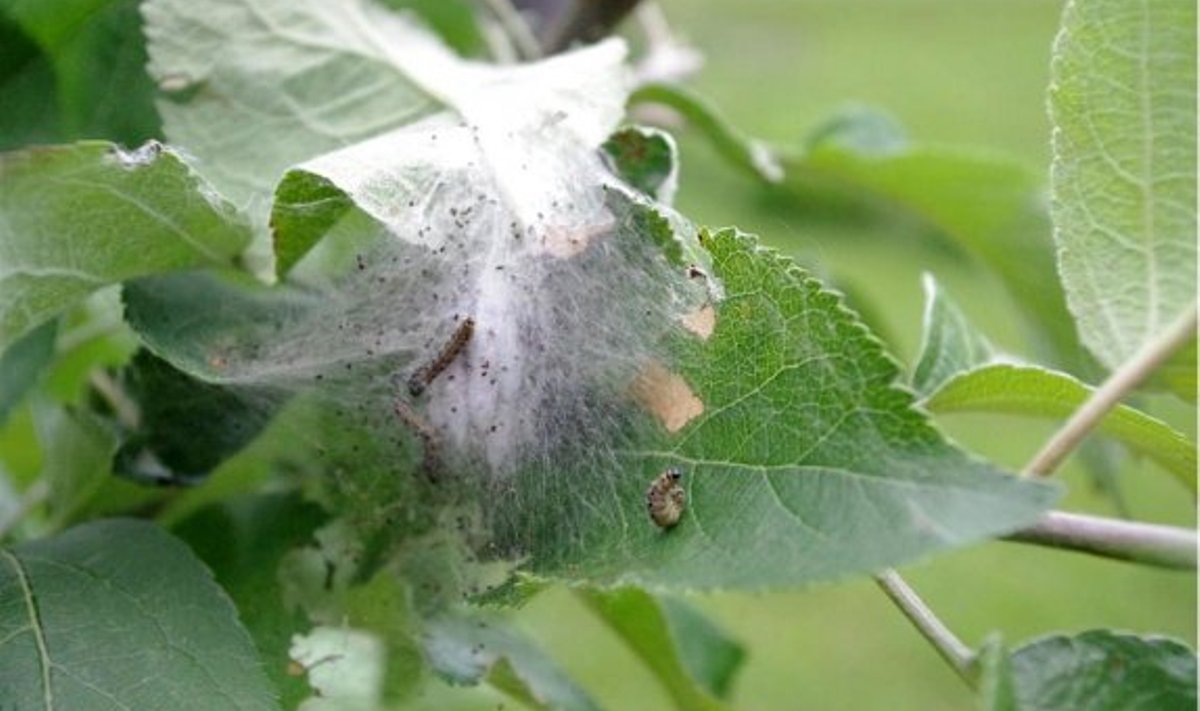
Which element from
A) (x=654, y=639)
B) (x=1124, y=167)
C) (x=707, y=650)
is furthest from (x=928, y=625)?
(x=707, y=650)

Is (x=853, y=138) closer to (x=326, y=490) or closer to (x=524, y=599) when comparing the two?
(x=326, y=490)

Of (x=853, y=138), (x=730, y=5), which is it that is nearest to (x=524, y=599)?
(x=853, y=138)

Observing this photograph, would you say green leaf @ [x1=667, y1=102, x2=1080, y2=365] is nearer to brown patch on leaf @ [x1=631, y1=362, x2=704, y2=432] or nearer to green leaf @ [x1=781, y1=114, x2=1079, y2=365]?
green leaf @ [x1=781, y1=114, x2=1079, y2=365]

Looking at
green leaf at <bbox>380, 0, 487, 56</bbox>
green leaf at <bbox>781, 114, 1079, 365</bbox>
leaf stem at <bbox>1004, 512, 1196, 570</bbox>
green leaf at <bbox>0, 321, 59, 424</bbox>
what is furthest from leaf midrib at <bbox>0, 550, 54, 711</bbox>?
green leaf at <bbox>781, 114, 1079, 365</bbox>

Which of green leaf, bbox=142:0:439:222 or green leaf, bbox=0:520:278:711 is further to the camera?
→ green leaf, bbox=142:0:439:222

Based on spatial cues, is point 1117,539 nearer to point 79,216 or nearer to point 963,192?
point 79,216
